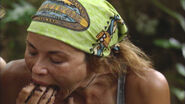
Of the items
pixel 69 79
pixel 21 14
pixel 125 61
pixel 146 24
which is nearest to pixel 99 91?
pixel 125 61

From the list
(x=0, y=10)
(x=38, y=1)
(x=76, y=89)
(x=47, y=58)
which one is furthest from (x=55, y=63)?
(x=38, y=1)

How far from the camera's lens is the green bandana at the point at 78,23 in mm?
1624

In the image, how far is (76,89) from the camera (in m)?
1.94

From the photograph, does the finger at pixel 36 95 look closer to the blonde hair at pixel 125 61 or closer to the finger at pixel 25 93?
the finger at pixel 25 93

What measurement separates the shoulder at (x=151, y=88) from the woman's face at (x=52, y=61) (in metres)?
0.44

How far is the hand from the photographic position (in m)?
1.64

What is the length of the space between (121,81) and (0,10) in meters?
0.76

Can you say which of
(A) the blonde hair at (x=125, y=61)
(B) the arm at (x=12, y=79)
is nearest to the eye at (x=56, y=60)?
(A) the blonde hair at (x=125, y=61)

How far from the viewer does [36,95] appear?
5.39 ft

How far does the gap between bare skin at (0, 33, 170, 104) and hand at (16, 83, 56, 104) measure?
2 cm

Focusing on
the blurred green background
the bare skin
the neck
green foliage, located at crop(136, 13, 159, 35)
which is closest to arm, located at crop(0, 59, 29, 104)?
the bare skin

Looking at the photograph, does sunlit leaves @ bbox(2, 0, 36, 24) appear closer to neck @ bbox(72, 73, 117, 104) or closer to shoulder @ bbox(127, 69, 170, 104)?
neck @ bbox(72, 73, 117, 104)

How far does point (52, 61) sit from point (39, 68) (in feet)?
0.22

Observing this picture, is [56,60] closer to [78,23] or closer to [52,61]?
[52,61]
